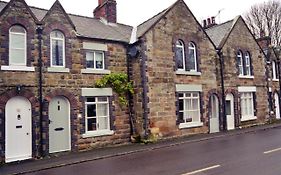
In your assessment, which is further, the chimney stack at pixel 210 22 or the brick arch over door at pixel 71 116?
the chimney stack at pixel 210 22

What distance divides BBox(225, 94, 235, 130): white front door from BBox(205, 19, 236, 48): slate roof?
3.92 m

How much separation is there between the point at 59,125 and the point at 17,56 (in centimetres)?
374

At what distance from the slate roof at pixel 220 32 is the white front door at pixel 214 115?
412 centimetres

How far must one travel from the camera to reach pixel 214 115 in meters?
19.2

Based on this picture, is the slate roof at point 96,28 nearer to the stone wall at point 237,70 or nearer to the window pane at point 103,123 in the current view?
the window pane at point 103,123

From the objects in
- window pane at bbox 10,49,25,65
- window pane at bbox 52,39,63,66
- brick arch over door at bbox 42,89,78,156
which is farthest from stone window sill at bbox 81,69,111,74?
window pane at bbox 10,49,25,65

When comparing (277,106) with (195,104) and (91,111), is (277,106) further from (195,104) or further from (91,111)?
(91,111)

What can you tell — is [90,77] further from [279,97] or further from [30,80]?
[279,97]

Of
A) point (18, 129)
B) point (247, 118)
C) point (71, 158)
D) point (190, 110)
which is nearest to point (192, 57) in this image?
point (190, 110)

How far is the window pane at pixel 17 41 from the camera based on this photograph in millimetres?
12727

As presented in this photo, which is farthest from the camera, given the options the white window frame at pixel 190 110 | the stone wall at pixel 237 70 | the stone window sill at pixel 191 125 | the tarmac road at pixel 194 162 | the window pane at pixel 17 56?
the stone wall at pixel 237 70

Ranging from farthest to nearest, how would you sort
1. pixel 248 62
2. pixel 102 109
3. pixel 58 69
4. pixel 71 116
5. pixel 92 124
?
pixel 248 62 < pixel 102 109 < pixel 92 124 < pixel 71 116 < pixel 58 69

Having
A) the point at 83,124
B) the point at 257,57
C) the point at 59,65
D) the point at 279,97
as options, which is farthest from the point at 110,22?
the point at 279,97

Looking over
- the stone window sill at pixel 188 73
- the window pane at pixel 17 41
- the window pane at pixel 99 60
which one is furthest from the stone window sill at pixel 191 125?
the window pane at pixel 17 41
